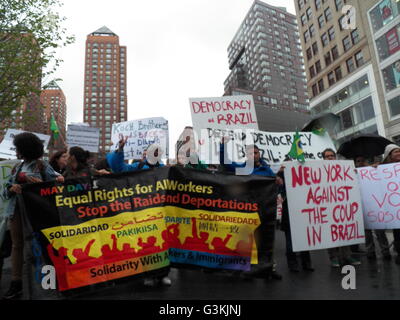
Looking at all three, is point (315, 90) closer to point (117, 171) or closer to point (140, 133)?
point (140, 133)

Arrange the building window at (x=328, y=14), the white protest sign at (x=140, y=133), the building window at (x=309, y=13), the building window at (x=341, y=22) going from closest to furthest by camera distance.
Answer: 1. the white protest sign at (x=140, y=133)
2. the building window at (x=341, y=22)
3. the building window at (x=328, y=14)
4. the building window at (x=309, y=13)

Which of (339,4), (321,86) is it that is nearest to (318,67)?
(321,86)

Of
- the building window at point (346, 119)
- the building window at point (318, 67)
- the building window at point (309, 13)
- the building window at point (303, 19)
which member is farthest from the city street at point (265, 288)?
the building window at point (303, 19)

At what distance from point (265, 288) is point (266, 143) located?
11.5 ft

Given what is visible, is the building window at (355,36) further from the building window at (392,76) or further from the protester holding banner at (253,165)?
the protester holding banner at (253,165)

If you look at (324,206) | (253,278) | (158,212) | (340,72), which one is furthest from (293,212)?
(340,72)

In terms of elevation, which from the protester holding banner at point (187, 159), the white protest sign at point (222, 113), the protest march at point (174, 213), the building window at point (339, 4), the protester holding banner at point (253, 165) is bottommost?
the protest march at point (174, 213)

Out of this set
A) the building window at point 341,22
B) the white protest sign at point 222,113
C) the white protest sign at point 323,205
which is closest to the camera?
the white protest sign at point 323,205

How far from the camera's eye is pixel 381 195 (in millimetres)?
4539

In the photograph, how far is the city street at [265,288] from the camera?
3078 mm

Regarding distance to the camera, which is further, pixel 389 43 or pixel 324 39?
pixel 324 39

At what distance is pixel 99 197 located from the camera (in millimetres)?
3295

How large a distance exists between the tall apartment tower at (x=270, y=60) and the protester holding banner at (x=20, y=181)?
9727 cm
